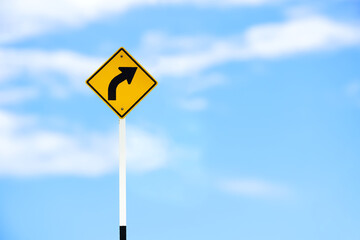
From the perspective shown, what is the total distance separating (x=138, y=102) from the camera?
624 centimetres

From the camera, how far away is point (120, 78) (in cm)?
→ 624

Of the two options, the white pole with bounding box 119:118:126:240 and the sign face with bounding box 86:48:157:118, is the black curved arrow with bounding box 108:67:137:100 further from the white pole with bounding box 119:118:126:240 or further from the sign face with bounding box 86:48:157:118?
the white pole with bounding box 119:118:126:240

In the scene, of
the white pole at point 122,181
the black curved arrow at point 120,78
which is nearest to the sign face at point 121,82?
the black curved arrow at point 120,78

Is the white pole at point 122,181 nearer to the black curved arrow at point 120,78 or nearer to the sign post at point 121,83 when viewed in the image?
the sign post at point 121,83

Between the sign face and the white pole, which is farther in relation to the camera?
the sign face

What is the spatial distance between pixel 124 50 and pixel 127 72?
338mm

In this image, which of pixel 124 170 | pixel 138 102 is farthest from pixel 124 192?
pixel 138 102

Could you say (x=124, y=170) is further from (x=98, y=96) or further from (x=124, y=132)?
(x=98, y=96)

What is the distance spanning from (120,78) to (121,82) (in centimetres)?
6

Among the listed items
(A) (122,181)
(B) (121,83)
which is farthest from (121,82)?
(A) (122,181)

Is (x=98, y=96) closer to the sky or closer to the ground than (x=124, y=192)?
closer to the sky

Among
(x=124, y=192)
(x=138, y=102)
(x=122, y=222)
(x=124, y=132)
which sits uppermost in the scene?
(x=138, y=102)

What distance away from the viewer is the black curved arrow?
6.22 metres

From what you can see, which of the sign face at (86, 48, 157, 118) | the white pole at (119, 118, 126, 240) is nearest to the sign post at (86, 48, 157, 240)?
the sign face at (86, 48, 157, 118)
